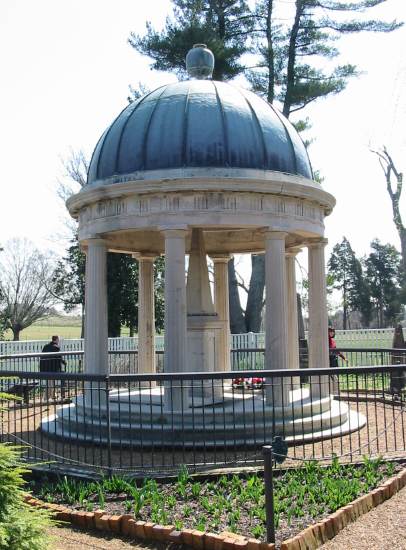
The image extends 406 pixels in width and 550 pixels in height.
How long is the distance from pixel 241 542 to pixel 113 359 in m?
16.7

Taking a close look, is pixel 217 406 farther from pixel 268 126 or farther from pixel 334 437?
pixel 268 126

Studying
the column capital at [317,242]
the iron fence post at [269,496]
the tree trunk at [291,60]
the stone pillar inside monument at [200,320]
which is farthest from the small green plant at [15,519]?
the tree trunk at [291,60]

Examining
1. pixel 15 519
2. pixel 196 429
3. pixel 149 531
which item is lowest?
pixel 149 531

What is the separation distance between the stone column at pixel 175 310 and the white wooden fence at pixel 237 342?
16.7m

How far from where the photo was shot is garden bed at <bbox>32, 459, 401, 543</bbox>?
6250 millimetres

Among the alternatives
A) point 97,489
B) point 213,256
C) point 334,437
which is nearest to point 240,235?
point 213,256

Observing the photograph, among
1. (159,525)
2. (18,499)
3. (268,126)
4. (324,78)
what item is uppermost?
(324,78)

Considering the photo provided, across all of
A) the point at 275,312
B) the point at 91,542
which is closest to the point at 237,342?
the point at 275,312

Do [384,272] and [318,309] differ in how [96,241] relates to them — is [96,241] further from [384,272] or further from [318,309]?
[384,272]

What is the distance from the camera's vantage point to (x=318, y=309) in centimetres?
1255

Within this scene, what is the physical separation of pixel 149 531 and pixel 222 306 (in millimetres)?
9586

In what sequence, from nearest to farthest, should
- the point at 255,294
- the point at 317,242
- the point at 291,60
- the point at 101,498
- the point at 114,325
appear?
1. the point at 101,498
2. the point at 317,242
3. the point at 114,325
4. the point at 291,60
5. the point at 255,294

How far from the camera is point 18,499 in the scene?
4.73 metres

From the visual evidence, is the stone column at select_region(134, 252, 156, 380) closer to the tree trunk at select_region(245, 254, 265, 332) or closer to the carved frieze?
the carved frieze
